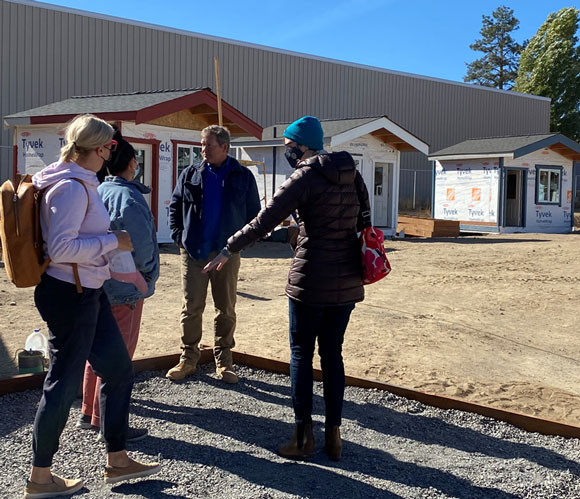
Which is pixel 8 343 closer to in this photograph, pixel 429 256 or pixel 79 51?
pixel 429 256

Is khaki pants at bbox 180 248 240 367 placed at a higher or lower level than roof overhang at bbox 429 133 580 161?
lower

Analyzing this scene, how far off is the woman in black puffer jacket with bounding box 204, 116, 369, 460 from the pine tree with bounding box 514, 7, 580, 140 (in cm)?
3586

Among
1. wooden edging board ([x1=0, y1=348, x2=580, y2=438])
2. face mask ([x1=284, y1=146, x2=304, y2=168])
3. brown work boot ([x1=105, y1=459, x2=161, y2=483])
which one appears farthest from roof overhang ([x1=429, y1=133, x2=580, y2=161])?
brown work boot ([x1=105, y1=459, x2=161, y2=483])

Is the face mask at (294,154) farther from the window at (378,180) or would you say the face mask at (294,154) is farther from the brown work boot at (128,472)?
the window at (378,180)

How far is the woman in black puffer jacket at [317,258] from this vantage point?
3354 mm

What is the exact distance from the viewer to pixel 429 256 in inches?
569

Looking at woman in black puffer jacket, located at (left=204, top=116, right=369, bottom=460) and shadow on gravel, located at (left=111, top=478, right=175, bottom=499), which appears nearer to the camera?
shadow on gravel, located at (left=111, top=478, right=175, bottom=499)

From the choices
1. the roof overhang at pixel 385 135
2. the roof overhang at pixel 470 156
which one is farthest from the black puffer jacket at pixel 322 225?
the roof overhang at pixel 470 156

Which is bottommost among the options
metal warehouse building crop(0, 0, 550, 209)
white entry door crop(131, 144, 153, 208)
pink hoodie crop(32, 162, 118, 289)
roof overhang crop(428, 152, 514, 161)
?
pink hoodie crop(32, 162, 118, 289)

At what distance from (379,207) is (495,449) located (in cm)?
1719

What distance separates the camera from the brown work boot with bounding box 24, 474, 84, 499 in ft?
9.23

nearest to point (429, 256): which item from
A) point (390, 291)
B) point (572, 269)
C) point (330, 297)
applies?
point (572, 269)

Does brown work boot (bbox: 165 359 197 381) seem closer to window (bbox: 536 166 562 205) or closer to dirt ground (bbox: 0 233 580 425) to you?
dirt ground (bbox: 0 233 580 425)

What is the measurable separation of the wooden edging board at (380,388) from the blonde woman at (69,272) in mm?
1608
